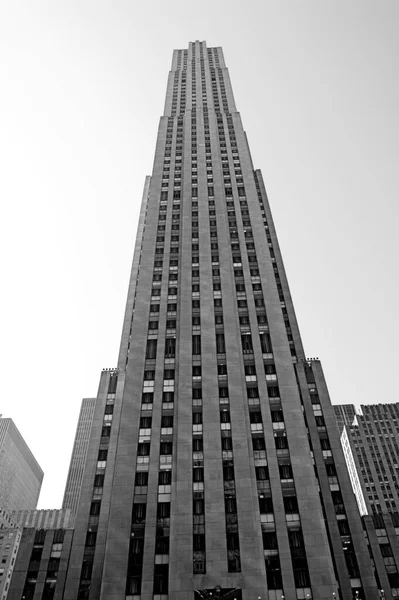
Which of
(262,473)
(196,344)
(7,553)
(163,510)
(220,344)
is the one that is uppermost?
(196,344)

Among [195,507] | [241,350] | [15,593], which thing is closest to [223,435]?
[195,507]

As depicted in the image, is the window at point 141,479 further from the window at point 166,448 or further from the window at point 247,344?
the window at point 247,344

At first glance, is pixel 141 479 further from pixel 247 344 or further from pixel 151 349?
pixel 247 344

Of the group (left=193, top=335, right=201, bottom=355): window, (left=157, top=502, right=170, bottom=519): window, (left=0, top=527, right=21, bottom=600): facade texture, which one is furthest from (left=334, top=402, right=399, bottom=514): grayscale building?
(left=157, top=502, right=170, bottom=519): window

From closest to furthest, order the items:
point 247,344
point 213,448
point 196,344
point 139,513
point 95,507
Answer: point 139,513, point 213,448, point 95,507, point 196,344, point 247,344

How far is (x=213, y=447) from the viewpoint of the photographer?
2505 inches

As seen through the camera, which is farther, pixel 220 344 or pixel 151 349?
pixel 151 349

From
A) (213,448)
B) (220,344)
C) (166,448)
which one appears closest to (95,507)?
(166,448)

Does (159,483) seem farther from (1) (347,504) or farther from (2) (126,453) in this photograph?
(1) (347,504)

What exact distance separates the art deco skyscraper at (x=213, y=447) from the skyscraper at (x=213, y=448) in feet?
0.57

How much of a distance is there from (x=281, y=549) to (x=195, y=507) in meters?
10.9

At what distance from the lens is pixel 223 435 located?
65500mm

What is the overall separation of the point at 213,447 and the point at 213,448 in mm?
138

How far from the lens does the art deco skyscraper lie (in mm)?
55250
